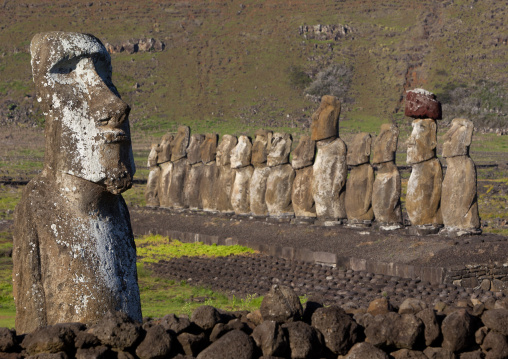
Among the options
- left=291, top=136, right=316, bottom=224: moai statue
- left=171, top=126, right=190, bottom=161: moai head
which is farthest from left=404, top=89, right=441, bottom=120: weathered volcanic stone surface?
left=171, top=126, right=190, bottom=161: moai head

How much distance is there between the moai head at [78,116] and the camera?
4.33 m

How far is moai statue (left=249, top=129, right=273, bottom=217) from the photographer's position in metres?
17.8

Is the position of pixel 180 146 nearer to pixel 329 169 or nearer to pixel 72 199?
pixel 329 169

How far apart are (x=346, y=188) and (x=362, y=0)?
92974 mm

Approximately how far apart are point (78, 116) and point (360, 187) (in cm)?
1103

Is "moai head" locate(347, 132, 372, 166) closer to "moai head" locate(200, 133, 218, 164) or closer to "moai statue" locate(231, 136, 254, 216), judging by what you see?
"moai statue" locate(231, 136, 254, 216)

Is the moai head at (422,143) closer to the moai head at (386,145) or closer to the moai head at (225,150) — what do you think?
the moai head at (386,145)

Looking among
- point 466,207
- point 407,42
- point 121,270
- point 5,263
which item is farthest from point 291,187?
point 407,42

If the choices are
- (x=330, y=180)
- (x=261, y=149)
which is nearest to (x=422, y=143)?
(x=330, y=180)

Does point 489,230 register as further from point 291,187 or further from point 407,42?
point 407,42

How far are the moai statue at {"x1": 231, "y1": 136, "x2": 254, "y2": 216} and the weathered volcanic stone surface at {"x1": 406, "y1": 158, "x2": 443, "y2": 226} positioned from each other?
5.75m

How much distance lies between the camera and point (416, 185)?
1356 cm

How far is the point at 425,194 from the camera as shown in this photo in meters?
13.4

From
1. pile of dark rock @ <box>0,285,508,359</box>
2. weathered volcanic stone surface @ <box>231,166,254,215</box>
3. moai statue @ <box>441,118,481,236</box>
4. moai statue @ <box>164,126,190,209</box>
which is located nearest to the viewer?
pile of dark rock @ <box>0,285,508,359</box>
